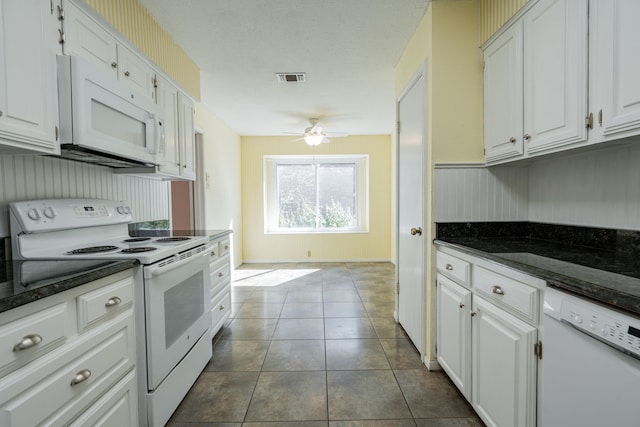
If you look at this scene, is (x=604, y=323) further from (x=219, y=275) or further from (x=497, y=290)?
(x=219, y=275)

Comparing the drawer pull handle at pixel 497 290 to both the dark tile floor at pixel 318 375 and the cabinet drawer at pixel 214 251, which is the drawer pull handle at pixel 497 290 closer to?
the dark tile floor at pixel 318 375

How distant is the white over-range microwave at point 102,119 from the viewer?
1.30 metres

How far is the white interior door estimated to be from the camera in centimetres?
213

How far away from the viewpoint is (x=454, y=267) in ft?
5.58

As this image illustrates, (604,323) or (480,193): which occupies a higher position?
(480,193)

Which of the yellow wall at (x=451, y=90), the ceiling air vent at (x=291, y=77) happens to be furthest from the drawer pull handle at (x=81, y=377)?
the ceiling air vent at (x=291, y=77)

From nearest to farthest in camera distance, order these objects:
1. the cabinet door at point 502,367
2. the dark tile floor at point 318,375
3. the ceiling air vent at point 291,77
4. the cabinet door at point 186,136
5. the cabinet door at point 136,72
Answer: the cabinet door at point 502,367
the dark tile floor at point 318,375
the cabinet door at point 136,72
the cabinet door at point 186,136
the ceiling air vent at point 291,77

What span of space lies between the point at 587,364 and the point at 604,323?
0.16m

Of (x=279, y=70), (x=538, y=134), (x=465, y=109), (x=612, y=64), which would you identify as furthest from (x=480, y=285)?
(x=279, y=70)

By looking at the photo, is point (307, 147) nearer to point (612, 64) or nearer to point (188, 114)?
point (188, 114)

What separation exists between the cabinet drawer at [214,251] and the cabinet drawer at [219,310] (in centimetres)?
36

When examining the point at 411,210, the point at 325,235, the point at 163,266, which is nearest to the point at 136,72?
the point at 163,266

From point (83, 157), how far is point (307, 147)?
4130 mm

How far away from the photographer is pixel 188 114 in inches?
105
